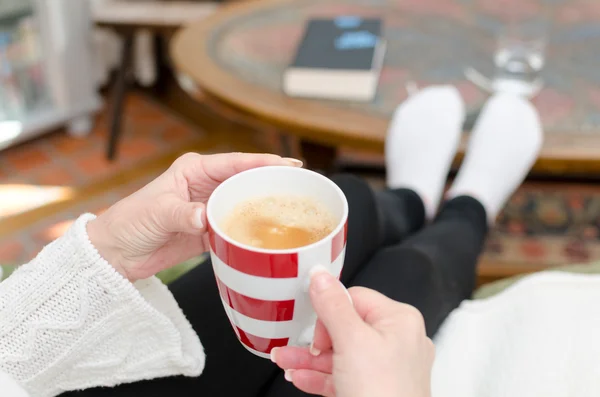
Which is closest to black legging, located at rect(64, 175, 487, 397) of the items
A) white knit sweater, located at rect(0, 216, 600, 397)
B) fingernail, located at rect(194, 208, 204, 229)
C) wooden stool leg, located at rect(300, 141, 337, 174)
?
white knit sweater, located at rect(0, 216, 600, 397)

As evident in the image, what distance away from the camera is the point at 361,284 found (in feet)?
2.58

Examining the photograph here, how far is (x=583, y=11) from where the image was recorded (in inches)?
56.9

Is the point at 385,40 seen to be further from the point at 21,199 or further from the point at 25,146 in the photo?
the point at 25,146

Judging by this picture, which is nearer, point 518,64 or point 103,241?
point 103,241

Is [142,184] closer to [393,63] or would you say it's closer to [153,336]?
[393,63]

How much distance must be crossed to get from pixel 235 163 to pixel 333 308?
0.19m

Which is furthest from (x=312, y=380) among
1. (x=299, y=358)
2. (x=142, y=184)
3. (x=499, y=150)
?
(x=142, y=184)

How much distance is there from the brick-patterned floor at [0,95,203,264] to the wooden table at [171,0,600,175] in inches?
30.0

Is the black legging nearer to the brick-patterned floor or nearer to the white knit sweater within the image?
the white knit sweater

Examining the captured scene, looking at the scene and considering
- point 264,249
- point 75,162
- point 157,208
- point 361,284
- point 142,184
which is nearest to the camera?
point 264,249

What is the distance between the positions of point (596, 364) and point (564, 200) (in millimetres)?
1223

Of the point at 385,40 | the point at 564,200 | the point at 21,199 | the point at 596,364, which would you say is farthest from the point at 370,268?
the point at 21,199

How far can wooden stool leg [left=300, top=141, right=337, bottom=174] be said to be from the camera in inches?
54.9

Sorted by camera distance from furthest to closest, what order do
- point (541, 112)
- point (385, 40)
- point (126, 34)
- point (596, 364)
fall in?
point (126, 34) < point (385, 40) < point (541, 112) < point (596, 364)
